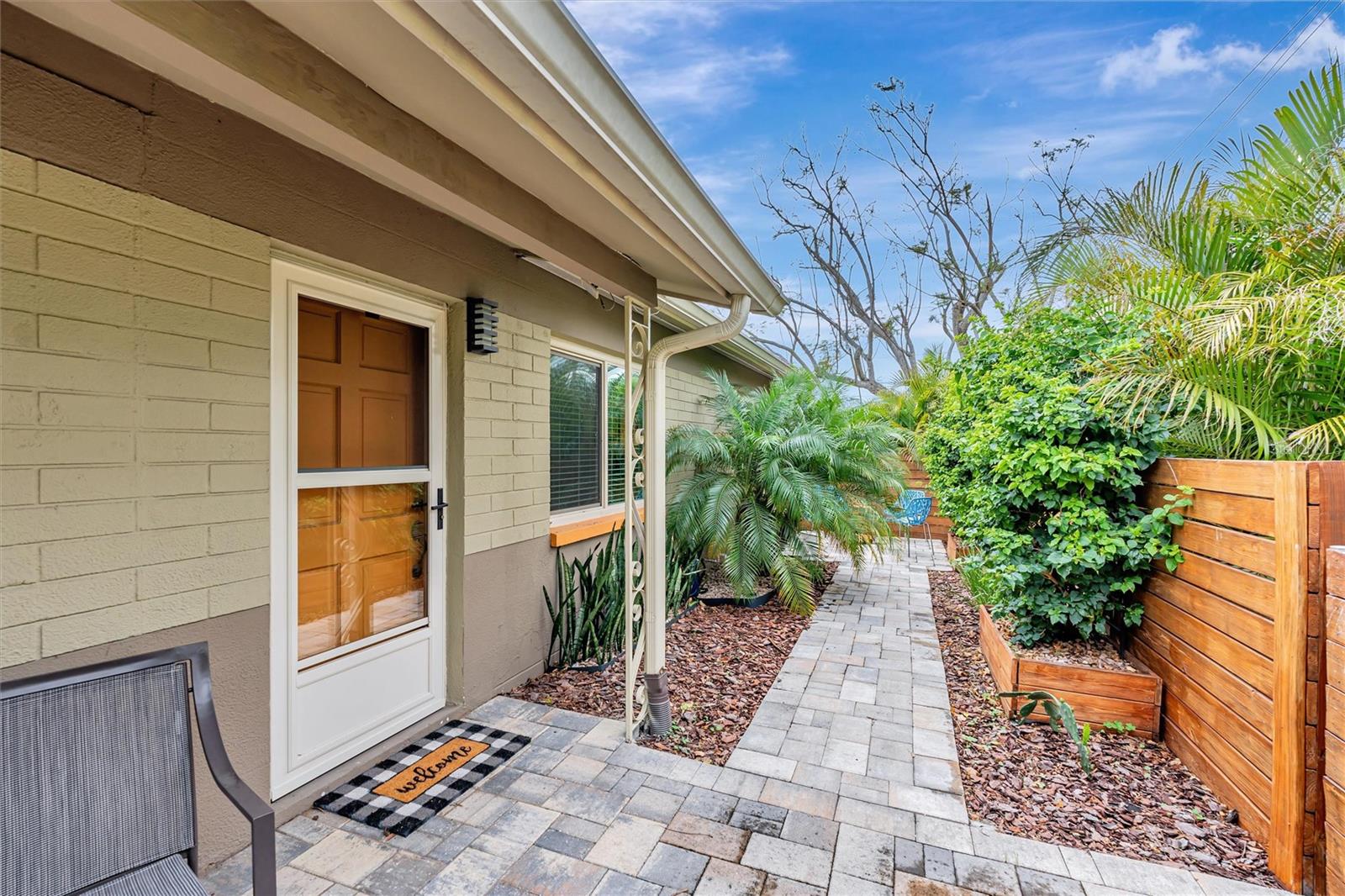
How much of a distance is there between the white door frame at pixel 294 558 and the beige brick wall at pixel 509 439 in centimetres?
34

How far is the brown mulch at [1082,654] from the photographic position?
321cm

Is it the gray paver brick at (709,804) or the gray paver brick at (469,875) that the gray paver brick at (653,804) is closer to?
the gray paver brick at (709,804)

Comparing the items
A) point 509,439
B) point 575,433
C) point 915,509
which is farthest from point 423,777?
point 915,509

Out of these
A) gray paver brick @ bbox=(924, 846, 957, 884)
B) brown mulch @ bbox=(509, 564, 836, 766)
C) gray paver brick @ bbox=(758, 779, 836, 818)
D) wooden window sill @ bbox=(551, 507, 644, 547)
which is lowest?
brown mulch @ bbox=(509, 564, 836, 766)

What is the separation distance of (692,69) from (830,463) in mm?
8981

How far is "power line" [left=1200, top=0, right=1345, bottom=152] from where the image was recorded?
270 inches

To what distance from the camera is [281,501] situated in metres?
2.32

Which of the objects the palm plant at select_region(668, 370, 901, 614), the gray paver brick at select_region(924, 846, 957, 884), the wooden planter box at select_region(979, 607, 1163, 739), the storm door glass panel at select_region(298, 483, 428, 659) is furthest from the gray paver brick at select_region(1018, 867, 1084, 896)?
the palm plant at select_region(668, 370, 901, 614)

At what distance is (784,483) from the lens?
16.9 feet

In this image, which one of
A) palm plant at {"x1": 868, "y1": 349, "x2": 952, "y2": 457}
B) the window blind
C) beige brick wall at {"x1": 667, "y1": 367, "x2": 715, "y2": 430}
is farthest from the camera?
palm plant at {"x1": 868, "y1": 349, "x2": 952, "y2": 457}

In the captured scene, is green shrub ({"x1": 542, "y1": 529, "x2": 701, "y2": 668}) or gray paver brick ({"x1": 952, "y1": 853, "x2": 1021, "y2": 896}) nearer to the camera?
gray paver brick ({"x1": 952, "y1": 853, "x2": 1021, "y2": 896})

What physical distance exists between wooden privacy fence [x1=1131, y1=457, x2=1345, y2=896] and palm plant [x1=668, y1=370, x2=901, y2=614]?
8.36 feet

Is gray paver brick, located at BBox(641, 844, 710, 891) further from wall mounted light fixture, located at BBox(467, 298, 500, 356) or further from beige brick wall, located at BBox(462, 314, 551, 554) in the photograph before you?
wall mounted light fixture, located at BBox(467, 298, 500, 356)

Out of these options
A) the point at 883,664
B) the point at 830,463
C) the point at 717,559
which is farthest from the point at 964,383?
the point at 717,559
